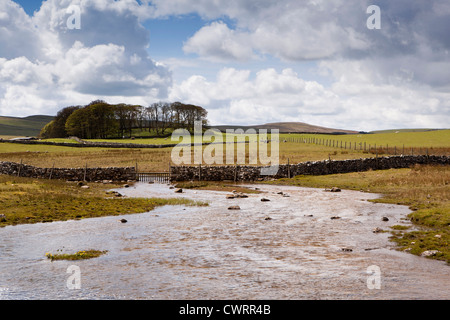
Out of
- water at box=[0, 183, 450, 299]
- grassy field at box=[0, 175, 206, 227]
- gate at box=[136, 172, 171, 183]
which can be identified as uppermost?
gate at box=[136, 172, 171, 183]

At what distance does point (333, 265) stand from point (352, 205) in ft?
51.6

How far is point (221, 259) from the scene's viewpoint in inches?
615

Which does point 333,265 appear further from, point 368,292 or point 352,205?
point 352,205

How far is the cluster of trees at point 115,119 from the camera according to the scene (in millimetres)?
130000

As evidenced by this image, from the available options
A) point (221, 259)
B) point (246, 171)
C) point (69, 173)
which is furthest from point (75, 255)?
point (246, 171)

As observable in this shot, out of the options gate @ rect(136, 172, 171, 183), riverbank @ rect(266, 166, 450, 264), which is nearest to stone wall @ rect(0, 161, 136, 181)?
gate @ rect(136, 172, 171, 183)

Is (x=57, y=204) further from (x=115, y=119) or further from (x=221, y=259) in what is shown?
(x=115, y=119)

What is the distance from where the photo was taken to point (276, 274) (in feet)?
44.9

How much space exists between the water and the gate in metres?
24.0

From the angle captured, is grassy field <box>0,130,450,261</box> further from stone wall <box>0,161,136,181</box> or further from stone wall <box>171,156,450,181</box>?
stone wall <box>0,161,136,181</box>

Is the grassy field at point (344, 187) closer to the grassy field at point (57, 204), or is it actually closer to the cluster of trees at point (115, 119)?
the grassy field at point (57, 204)

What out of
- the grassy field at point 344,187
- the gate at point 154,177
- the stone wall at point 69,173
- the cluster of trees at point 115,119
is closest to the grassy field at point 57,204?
the grassy field at point 344,187

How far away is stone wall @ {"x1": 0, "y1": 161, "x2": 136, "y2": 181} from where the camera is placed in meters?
46.6

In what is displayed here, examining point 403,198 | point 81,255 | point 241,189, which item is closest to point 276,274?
point 81,255
